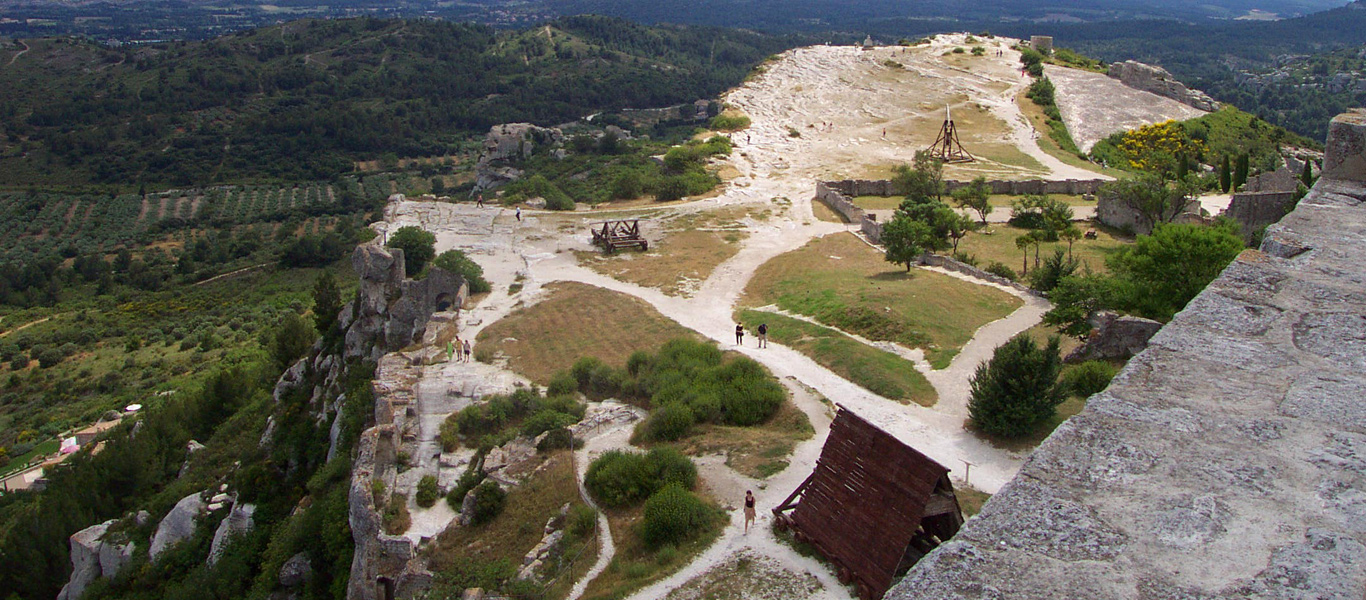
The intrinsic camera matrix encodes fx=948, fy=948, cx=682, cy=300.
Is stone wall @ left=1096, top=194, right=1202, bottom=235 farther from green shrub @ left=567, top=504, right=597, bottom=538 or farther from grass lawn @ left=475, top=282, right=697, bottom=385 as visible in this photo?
green shrub @ left=567, top=504, right=597, bottom=538

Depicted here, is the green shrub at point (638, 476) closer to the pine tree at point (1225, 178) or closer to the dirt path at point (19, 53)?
the pine tree at point (1225, 178)

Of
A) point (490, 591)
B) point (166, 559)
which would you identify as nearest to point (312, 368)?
point (166, 559)

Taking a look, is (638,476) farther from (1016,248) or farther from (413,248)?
(1016,248)

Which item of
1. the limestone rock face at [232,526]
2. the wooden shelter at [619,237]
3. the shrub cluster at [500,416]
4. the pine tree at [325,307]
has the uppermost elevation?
the wooden shelter at [619,237]

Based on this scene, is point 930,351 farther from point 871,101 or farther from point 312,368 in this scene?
point 871,101

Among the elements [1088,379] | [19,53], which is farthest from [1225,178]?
[19,53]

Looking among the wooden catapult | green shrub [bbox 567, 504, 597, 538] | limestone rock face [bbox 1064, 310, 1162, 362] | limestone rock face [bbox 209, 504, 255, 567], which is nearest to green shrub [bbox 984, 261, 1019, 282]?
limestone rock face [bbox 1064, 310, 1162, 362]

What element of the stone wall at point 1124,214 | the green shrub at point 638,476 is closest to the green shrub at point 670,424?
the green shrub at point 638,476

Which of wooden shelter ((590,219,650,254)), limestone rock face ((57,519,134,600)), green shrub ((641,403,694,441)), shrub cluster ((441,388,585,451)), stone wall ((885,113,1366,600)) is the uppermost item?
stone wall ((885,113,1366,600))
